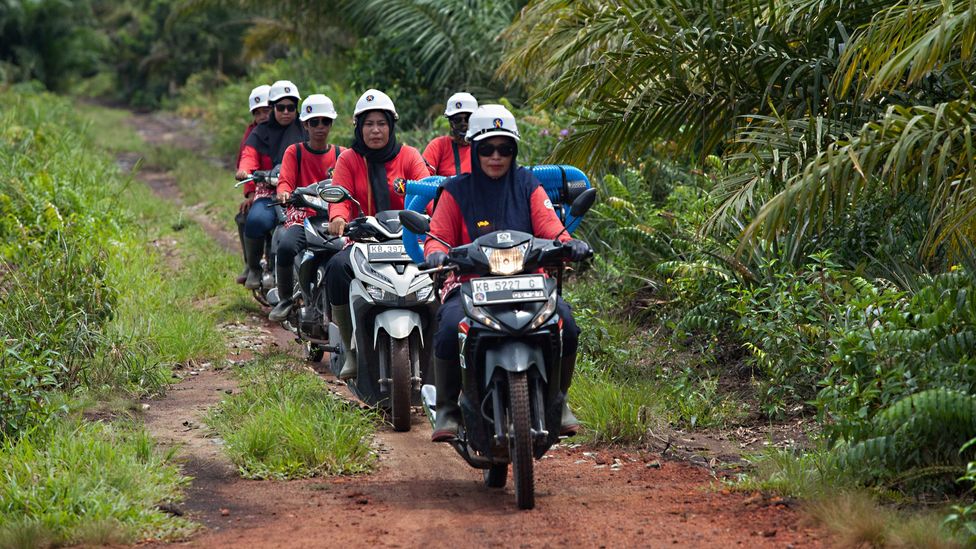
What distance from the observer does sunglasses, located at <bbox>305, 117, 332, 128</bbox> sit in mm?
9523

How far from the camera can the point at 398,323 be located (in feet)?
23.8

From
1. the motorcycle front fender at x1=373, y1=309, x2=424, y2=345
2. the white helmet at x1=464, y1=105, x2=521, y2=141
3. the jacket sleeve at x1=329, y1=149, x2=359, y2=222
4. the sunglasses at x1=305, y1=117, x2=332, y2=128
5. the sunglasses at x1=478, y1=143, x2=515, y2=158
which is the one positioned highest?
the sunglasses at x1=305, y1=117, x2=332, y2=128

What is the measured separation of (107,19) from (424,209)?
37898 millimetres

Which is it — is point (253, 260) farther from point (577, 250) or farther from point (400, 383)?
point (577, 250)

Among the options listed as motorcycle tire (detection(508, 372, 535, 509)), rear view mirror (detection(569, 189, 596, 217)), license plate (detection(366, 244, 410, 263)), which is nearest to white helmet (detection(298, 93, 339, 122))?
license plate (detection(366, 244, 410, 263))

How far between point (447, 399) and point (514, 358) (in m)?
0.74

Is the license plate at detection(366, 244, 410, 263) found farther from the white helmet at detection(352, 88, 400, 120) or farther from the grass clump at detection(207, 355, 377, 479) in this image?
the white helmet at detection(352, 88, 400, 120)

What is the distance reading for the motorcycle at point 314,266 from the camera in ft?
29.1

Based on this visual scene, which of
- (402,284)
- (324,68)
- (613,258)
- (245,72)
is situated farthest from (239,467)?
(245,72)

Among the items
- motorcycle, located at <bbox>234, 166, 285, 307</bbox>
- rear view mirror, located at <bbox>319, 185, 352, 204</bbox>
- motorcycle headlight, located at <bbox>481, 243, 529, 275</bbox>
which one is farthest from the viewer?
motorcycle, located at <bbox>234, 166, 285, 307</bbox>

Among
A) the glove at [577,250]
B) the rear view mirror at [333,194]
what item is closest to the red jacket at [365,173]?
the rear view mirror at [333,194]

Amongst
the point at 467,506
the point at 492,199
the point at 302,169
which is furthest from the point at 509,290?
the point at 302,169

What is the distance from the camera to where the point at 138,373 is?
804 centimetres

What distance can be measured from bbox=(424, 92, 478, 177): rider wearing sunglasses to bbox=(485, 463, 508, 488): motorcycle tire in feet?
11.0
